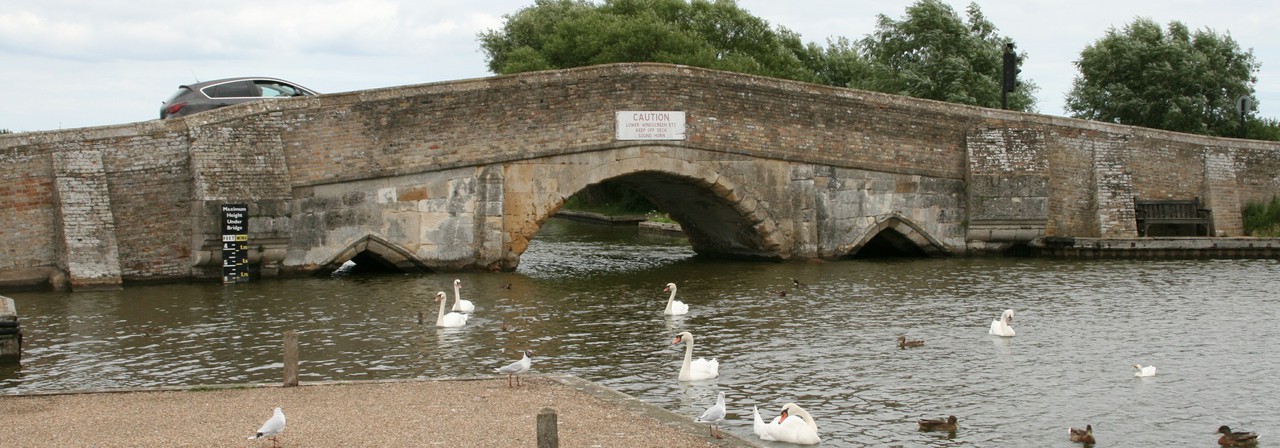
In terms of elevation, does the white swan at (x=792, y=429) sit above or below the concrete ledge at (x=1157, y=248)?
below

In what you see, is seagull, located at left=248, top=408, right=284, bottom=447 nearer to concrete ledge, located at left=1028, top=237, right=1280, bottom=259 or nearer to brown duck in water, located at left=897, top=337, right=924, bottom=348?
brown duck in water, located at left=897, top=337, right=924, bottom=348

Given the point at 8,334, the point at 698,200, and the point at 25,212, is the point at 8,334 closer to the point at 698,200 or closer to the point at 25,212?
the point at 25,212

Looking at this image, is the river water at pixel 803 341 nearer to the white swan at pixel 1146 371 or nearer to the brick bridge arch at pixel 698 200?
the white swan at pixel 1146 371

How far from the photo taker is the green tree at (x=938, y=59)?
43.4 m

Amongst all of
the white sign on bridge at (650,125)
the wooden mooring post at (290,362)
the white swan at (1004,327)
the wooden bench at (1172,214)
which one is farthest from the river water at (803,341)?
the wooden bench at (1172,214)

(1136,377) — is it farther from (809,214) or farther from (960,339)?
(809,214)

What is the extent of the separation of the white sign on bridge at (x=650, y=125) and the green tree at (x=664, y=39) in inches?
768

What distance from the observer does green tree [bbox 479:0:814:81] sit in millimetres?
46594

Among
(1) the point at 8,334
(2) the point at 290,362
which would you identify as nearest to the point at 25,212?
(1) the point at 8,334

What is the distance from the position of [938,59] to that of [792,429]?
115ft

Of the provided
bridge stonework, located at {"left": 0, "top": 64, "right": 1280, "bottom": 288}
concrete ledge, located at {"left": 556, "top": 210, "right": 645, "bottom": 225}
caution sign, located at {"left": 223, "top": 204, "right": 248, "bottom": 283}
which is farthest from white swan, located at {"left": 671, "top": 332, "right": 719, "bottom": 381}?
concrete ledge, located at {"left": 556, "top": 210, "right": 645, "bottom": 225}

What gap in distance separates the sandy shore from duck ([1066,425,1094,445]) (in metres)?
3.30

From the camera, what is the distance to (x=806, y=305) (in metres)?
21.0

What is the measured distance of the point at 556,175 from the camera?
2564cm
